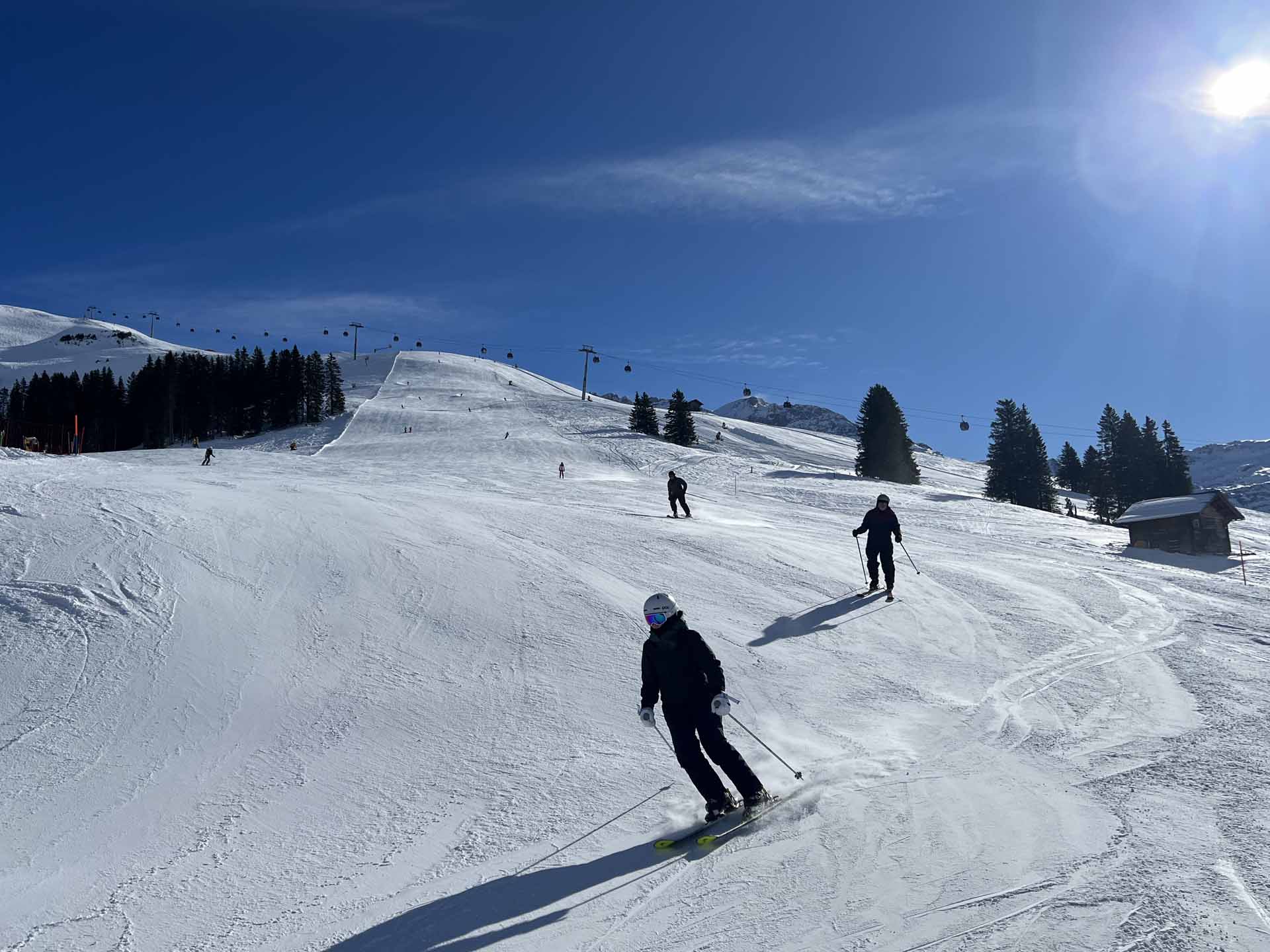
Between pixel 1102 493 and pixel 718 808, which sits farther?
pixel 1102 493

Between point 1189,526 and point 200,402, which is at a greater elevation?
point 200,402

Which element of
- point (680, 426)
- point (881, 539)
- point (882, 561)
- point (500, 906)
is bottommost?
point (500, 906)

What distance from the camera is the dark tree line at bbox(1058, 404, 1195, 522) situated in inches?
2692

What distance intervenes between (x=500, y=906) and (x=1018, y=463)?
73.1 m

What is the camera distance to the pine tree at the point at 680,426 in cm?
7600

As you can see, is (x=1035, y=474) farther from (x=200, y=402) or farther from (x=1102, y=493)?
(x=200, y=402)

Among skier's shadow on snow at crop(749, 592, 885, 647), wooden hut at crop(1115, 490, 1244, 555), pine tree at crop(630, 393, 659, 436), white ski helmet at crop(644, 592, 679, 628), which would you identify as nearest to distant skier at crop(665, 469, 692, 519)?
skier's shadow on snow at crop(749, 592, 885, 647)

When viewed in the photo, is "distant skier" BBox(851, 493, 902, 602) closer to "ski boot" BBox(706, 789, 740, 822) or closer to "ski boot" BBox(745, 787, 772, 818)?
"ski boot" BBox(745, 787, 772, 818)

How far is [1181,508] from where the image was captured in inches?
1284

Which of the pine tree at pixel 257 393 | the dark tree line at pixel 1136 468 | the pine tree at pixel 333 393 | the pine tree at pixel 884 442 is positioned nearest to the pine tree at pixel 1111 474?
the dark tree line at pixel 1136 468

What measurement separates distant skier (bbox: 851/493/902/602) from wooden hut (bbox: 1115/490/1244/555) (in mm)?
24173

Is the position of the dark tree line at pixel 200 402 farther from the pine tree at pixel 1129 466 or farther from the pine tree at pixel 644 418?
the pine tree at pixel 1129 466

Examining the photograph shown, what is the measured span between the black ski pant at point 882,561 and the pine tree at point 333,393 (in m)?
75.3

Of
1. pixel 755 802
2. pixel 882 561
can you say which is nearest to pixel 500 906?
pixel 755 802
